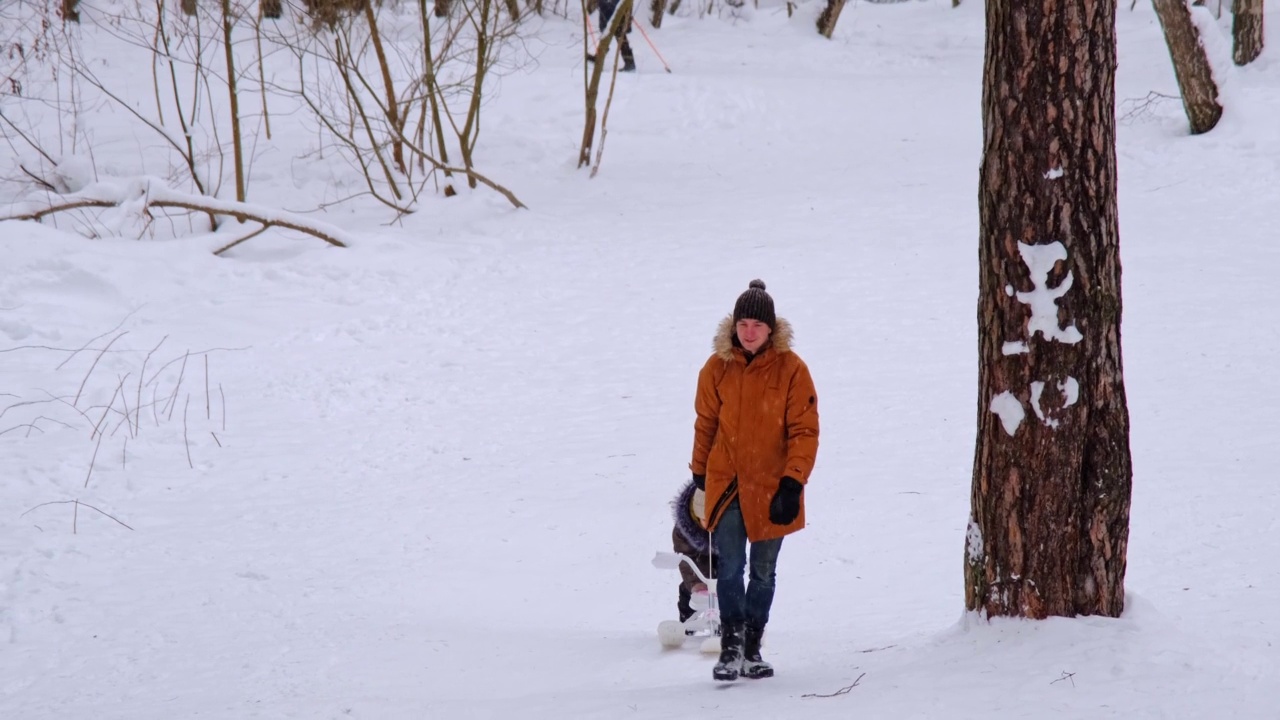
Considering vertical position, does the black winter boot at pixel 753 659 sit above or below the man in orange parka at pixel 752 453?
below

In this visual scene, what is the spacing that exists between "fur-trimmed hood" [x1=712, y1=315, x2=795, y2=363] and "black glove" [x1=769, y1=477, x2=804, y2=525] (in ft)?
1.66

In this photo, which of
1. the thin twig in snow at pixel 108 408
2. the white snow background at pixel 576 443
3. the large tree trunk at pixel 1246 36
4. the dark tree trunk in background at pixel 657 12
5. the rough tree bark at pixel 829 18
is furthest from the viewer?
the dark tree trunk in background at pixel 657 12

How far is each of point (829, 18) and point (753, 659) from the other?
65.0 ft

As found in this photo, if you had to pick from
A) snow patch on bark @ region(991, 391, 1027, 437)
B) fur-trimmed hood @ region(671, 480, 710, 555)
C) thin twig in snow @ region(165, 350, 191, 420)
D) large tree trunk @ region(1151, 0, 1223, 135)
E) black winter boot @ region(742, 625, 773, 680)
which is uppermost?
large tree trunk @ region(1151, 0, 1223, 135)

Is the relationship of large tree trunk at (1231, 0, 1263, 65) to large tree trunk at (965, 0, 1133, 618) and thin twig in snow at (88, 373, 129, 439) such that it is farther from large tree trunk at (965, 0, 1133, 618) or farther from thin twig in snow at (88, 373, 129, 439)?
thin twig in snow at (88, 373, 129, 439)

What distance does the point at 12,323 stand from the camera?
8391mm

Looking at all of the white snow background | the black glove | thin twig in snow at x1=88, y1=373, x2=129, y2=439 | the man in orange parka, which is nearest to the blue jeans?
the man in orange parka

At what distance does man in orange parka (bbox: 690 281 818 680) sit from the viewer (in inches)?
159

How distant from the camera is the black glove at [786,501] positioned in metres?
4.00

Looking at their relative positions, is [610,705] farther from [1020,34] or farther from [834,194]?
[834,194]

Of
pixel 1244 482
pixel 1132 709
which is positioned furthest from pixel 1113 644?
pixel 1244 482

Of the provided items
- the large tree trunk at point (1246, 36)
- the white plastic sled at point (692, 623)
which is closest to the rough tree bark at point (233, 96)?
the white plastic sled at point (692, 623)

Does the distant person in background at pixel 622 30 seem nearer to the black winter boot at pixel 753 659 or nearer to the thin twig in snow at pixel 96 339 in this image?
the thin twig in snow at pixel 96 339

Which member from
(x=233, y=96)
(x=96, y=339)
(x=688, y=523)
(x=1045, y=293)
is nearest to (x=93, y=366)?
(x=96, y=339)
